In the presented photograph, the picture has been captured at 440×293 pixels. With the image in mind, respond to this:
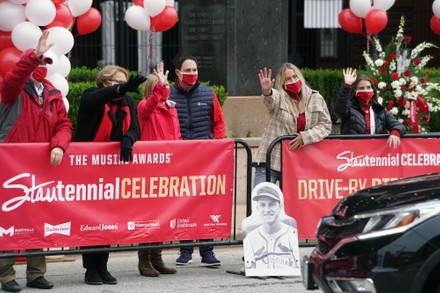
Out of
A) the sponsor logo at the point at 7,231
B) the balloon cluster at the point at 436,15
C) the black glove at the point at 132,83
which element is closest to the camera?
the black glove at the point at 132,83

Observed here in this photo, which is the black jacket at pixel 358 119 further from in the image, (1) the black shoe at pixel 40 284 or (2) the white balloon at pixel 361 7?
(2) the white balloon at pixel 361 7

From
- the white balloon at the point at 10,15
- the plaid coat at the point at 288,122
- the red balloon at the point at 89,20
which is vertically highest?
the red balloon at the point at 89,20

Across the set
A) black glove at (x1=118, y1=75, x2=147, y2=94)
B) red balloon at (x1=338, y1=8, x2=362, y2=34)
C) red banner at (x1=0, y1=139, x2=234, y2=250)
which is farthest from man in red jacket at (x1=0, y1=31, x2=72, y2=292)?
red balloon at (x1=338, y1=8, x2=362, y2=34)

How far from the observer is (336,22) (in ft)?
62.8

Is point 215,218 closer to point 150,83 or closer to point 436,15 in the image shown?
point 150,83

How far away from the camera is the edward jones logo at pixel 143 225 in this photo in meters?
9.27

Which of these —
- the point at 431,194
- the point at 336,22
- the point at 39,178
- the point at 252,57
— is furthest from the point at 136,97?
the point at 431,194

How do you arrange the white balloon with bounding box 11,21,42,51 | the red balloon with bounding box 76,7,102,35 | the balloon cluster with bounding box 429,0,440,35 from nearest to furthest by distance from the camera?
the white balloon with bounding box 11,21,42,51 → the red balloon with bounding box 76,7,102,35 → the balloon cluster with bounding box 429,0,440,35

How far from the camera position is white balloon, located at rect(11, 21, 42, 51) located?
10.2 meters

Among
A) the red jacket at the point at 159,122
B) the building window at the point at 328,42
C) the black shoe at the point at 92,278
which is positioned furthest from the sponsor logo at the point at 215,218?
the building window at the point at 328,42

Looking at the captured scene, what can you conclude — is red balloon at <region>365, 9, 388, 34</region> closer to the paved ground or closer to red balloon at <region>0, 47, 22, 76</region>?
the paved ground

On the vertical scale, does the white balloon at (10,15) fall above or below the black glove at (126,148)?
above

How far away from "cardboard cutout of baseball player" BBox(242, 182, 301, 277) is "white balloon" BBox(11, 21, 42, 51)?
2.80 m

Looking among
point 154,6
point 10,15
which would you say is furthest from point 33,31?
point 154,6
